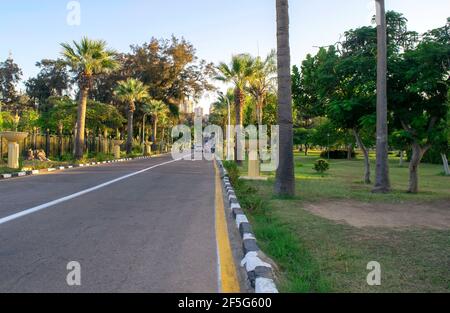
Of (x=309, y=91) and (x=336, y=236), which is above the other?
(x=309, y=91)

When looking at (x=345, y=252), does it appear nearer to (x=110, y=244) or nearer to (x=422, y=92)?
(x=110, y=244)

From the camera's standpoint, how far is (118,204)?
11.2 metres

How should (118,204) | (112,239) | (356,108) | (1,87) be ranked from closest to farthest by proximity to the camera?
(112,239), (118,204), (356,108), (1,87)

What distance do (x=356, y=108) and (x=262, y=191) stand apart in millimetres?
5565

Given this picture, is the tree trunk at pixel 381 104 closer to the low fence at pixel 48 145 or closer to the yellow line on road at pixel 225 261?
the yellow line on road at pixel 225 261

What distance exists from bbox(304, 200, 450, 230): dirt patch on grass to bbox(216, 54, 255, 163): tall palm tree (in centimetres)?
2170

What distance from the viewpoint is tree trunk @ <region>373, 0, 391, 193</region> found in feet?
52.7

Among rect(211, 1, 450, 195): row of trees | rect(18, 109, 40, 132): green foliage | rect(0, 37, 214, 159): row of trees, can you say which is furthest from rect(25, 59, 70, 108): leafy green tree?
rect(211, 1, 450, 195): row of trees

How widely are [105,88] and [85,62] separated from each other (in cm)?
3436

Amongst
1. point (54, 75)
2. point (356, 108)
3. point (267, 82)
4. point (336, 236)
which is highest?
point (54, 75)

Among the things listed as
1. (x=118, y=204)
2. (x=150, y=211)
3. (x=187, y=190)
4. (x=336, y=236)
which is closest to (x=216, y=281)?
(x=336, y=236)

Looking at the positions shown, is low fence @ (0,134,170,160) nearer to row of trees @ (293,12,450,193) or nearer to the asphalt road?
the asphalt road
